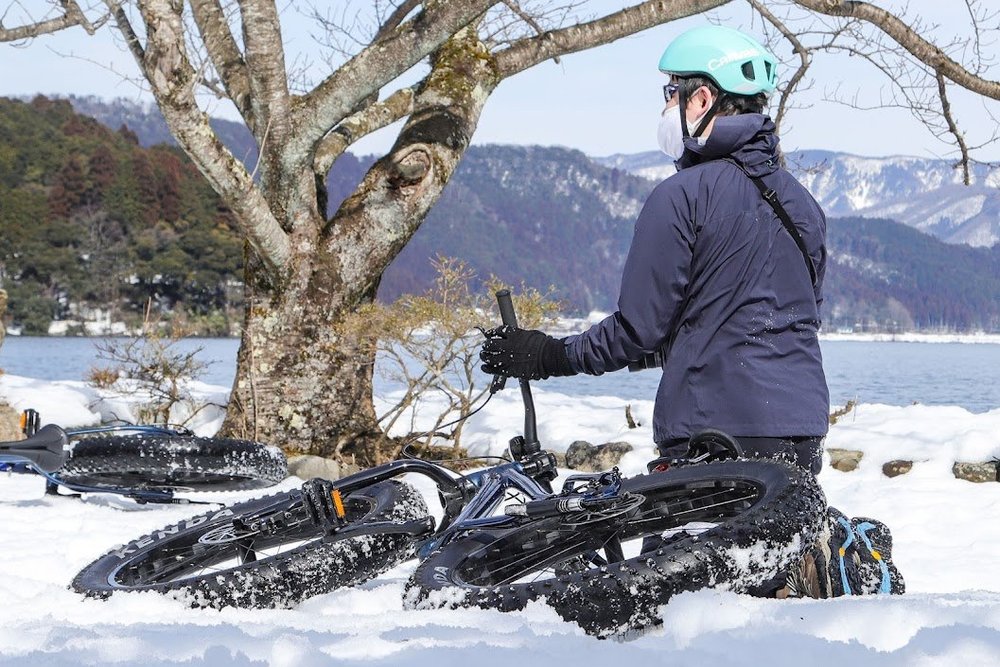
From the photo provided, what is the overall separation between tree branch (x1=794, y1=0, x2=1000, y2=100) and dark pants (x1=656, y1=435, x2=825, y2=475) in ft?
27.8

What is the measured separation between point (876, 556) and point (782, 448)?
0.80 m

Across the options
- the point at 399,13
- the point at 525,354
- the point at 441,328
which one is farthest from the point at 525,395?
the point at 399,13

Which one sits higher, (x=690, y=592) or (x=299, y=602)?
(x=690, y=592)

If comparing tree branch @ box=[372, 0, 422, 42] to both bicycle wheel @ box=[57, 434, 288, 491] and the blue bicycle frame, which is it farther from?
the blue bicycle frame

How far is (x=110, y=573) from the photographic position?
3893 millimetres

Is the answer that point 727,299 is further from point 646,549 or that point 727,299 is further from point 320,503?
point 320,503

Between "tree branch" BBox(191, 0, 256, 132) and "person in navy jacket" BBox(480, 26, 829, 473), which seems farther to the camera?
"tree branch" BBox(191, 0, 256, 132)

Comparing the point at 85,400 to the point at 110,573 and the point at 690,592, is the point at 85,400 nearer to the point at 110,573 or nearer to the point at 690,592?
the point at 110,573

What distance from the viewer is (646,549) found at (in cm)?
326

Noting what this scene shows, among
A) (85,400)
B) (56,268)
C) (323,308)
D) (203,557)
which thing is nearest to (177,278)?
(56,268)

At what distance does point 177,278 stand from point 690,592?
5614 centimetres

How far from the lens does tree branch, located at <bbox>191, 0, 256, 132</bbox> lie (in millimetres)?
9812

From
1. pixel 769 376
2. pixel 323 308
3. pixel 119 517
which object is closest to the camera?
pixel 769 376

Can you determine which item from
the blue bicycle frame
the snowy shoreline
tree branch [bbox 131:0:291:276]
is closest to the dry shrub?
tree branch [bbox 131:0:291:276]
